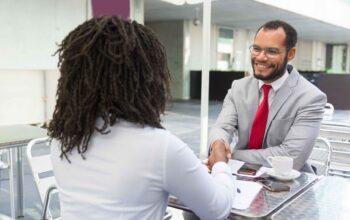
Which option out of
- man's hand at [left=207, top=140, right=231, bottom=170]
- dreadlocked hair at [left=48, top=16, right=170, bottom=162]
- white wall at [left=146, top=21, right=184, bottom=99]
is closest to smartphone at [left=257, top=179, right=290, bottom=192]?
man's hand at [left=207, top=140, right=231, bottom=170]

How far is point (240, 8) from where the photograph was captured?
964 cm

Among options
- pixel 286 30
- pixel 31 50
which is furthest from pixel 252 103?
pixel 31 50

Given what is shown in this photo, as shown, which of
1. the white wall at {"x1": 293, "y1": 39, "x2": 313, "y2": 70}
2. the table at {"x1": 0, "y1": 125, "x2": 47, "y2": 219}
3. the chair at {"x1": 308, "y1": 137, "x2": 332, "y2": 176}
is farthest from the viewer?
the white wall at {"x1": 293, "y1": 39, "x2": 313, "y2": 70}

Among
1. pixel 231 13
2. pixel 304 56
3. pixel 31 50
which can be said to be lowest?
pixel 31 50

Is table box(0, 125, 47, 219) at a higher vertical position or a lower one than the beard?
lower

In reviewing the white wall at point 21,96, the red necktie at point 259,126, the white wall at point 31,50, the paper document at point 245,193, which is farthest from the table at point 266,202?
the white wall at point 21,96

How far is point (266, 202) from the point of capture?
3.53 feet

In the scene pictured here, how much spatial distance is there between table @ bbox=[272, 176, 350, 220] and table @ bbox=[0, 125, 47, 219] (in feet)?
5.83

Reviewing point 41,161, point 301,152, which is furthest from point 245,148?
point 41,161

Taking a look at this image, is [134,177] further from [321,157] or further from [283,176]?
[321,157]

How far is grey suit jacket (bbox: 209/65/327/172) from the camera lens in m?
1.61

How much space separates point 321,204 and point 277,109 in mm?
630

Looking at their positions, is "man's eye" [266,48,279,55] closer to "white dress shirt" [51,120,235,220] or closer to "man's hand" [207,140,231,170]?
"man's hand" [207,140,231,170]

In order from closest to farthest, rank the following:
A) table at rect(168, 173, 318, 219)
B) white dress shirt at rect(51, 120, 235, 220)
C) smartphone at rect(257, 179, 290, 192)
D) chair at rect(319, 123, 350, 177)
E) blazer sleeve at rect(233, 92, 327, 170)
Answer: white dress shirt at rect(51, 120, 235, 220), table at rect(168, 173, 318, 219), smartphone at rect(257, 179, 290, 192), blazer sleeve at rect(233, 92, 327, 170), chair at rect(319, 123, 350, 177)
